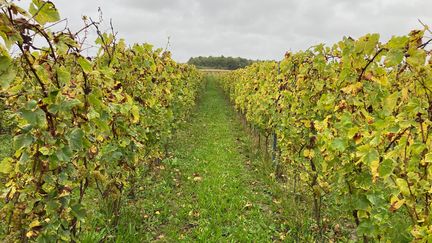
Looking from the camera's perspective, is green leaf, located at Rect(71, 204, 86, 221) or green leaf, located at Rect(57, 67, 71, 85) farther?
green leaf, located at Rect(71, 204, 86, 221)

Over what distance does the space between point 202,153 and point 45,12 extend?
26.2ft

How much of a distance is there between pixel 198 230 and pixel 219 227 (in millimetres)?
298

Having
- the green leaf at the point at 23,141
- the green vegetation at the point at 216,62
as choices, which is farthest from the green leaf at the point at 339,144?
the green vegetation at the point at 216,62

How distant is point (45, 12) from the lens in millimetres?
1609

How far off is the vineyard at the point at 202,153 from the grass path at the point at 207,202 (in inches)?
1.1

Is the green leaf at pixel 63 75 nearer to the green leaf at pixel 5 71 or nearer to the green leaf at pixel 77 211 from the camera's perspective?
the green leaf at pixel 5 71

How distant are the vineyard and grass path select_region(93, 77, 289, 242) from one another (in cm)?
3

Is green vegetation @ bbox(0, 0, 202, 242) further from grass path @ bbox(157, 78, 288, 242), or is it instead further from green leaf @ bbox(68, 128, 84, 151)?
grass path @ bbox(157, 78, 288, 242)

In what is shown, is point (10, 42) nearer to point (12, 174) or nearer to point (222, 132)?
point (12, 174)

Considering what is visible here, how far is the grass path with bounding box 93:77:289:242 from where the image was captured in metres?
4.87

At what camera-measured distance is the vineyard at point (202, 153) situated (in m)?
1.93

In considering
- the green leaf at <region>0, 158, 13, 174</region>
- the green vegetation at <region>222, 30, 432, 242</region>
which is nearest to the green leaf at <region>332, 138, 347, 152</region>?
the green vegetation at <region>222, 30, 432, 242</region>

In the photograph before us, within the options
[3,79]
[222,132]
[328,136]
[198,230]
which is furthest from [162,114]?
[222,132]

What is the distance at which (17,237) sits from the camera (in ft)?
7.80
